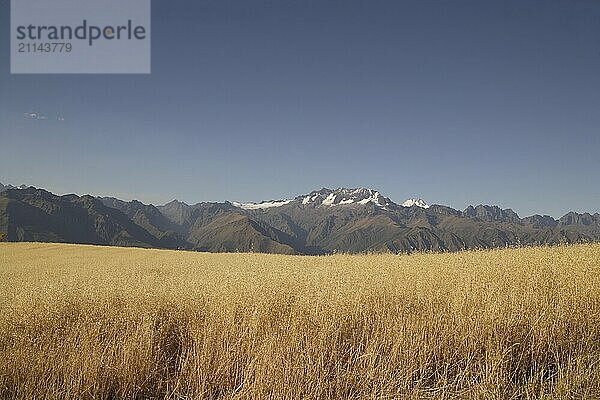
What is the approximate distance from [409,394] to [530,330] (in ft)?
10.7

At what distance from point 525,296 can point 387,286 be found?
293 cm

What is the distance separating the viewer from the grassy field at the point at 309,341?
18.1 feet

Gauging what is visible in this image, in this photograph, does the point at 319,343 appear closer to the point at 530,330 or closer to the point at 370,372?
the point at 370,372

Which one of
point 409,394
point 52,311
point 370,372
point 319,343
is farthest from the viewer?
point 52,311

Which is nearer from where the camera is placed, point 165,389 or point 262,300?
point 165,389

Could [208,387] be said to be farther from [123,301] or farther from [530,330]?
[530,330]

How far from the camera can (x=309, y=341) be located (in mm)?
6461

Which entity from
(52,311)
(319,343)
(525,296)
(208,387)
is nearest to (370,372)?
(319,343)

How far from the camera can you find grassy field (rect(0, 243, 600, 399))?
551cm

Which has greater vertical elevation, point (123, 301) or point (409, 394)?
point (123, 301)

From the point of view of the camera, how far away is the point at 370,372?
570cm

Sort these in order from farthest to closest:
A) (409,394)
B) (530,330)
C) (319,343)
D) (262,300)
→ 1. (262,300)
2. (530,330)
3. (319,343)
4. (409,394)

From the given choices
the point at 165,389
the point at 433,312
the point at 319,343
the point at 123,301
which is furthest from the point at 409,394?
the point at 123,301

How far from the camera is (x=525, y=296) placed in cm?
839
